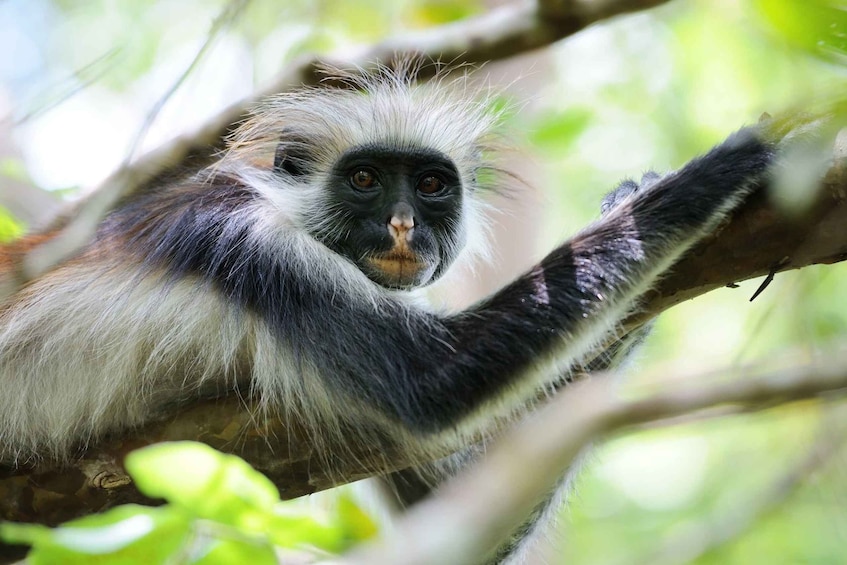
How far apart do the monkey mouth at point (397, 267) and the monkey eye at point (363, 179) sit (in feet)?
2.07

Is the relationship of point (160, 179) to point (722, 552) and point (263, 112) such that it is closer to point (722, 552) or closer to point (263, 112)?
point (263, 112)

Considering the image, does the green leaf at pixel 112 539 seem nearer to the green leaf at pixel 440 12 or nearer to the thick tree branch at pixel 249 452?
the thick tree branch at pixel 249 452

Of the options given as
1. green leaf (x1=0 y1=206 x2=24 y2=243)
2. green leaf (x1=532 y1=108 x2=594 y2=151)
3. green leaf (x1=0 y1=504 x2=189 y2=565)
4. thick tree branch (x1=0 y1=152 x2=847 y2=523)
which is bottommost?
thick tree branch (x1=0 y1=152 x2=847 y2=523)

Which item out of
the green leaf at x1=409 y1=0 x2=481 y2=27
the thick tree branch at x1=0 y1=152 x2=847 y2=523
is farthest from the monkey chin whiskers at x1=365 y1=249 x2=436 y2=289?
the green leaf at x1=409 y1=0 x2=481 y2=27

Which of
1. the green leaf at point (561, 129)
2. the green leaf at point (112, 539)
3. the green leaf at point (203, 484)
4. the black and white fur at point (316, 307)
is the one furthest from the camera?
the green leaf at point (561, 129)

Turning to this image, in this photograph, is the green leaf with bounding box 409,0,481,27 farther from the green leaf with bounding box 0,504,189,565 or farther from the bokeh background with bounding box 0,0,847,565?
the green leaf with bounding box 0,504,189,565

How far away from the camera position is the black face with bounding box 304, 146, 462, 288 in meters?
4.72

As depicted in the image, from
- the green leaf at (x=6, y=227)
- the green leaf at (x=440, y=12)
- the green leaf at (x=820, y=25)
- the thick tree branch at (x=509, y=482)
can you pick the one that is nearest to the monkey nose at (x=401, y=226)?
the green leaf at (x=6, y=227)

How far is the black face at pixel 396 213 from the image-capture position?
4723 millimetres

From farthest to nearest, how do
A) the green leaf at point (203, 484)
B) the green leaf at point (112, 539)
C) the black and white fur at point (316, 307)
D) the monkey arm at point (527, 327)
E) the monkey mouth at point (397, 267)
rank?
the monkey mouth at point (397, 267) < the black and white fur at point (316, 307) < the monkey arm at point (527, 327) < the green leaf at point (203, 484) < the green leaf at point (112, 539)

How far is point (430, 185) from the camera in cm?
536

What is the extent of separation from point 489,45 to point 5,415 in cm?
343

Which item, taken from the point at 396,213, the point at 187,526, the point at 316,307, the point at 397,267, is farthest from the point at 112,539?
the point at 396,213

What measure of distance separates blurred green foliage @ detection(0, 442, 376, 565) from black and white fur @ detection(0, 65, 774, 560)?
2257 millimetres
